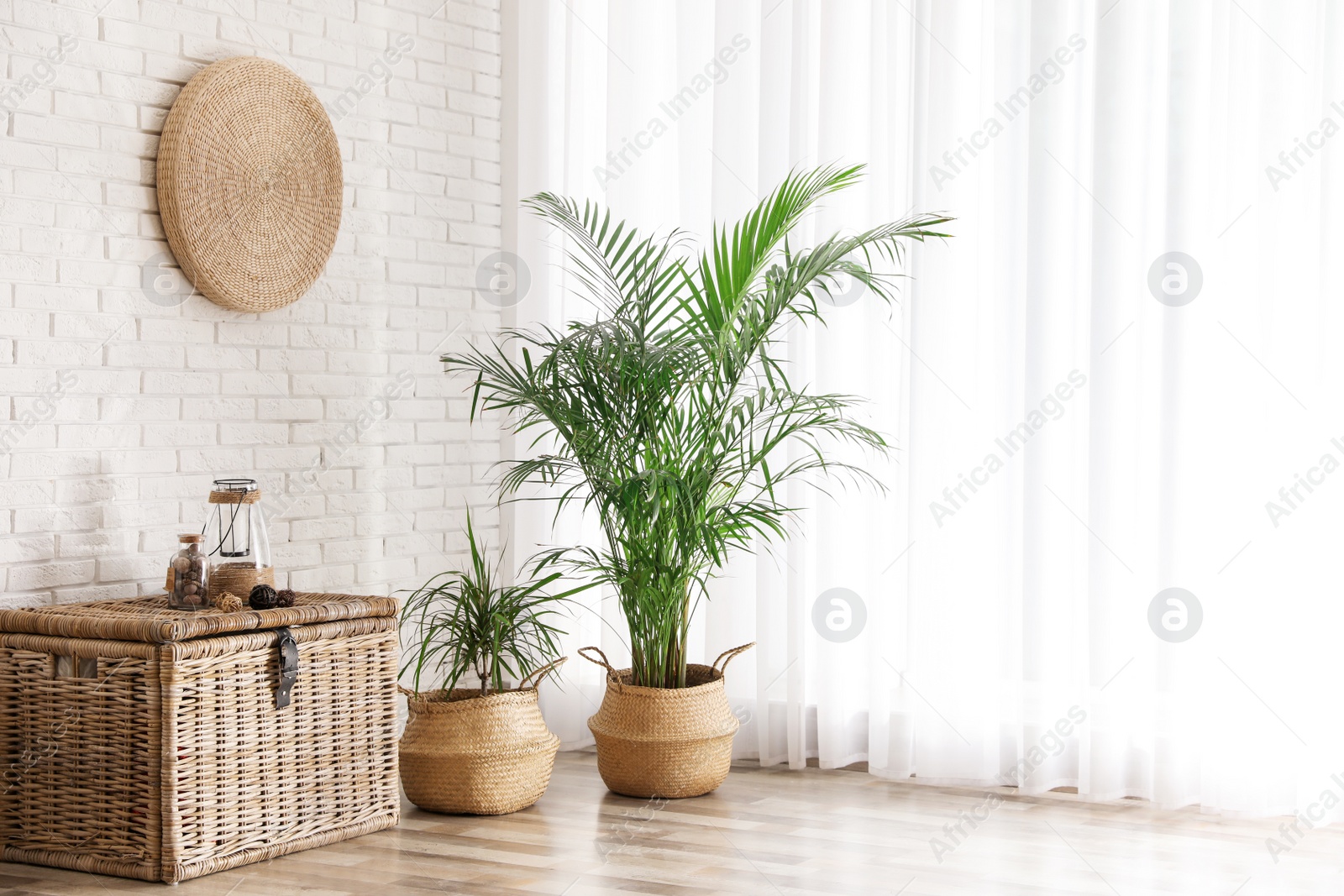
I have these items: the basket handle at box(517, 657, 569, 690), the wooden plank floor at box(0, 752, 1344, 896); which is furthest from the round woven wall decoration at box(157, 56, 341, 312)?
the wooden plank floor at box(0, 752, 1344, 896)

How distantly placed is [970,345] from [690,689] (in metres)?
1.09

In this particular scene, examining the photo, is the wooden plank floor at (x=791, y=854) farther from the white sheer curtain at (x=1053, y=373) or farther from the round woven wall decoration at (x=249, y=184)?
the round woven wall decoration at (x=249, y=184)

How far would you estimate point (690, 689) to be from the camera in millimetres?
3418

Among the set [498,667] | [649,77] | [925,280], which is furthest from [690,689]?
[649,77]

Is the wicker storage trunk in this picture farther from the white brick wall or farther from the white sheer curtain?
the white sheer curtain

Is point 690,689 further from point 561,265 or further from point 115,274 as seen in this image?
point 115,274

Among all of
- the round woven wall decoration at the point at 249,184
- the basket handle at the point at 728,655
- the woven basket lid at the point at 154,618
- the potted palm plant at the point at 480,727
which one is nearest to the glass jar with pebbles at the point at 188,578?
the woven basket lid at the point at 154,618

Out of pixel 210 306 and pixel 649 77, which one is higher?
pixel 649 77

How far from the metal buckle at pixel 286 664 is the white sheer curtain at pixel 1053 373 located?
124cm

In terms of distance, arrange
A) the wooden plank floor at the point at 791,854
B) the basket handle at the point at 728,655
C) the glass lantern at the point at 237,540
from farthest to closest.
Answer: the basket handle at the point at 728,655
the glass lantern at the point at 237,540
the wooden plank floor at the point at 791,854

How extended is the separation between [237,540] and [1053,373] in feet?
6.29

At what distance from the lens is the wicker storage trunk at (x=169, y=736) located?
8.98 feet

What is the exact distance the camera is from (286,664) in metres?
2.92

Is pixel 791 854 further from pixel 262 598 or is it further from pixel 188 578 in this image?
pixel 188 578
